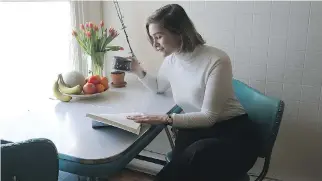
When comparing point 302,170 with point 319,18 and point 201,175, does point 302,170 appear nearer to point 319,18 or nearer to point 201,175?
point 319,18

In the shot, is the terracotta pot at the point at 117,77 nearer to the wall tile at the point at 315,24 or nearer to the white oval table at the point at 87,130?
the white oval table at the point at 87,130

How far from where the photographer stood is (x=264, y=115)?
150 cm

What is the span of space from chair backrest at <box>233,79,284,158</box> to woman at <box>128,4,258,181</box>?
0.13 ft

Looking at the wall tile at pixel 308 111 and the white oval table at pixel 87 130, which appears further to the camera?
the wall tile at pixel 308 111

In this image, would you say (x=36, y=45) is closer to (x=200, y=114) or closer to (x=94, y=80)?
(x=94, y=80)

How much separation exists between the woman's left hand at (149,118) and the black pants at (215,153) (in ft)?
0.48

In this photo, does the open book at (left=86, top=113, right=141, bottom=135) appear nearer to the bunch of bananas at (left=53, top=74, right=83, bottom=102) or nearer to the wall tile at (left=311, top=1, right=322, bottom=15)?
the bunch of bananas at (left=53, top=74, right=83, bottom=102)

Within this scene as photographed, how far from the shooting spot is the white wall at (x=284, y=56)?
188 cm

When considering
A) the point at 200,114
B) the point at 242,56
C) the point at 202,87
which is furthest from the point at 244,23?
the point at 200,114

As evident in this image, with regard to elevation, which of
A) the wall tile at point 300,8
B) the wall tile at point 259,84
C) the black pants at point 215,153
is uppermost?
the wall tile at point 300,8

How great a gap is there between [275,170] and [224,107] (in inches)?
33.7

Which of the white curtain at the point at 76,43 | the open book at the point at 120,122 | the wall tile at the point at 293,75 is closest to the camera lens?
the open book at the point at 120,122

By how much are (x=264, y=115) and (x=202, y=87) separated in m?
0.29

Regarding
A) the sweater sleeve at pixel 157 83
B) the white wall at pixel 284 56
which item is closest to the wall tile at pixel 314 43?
the white wall at pixel 284 56
